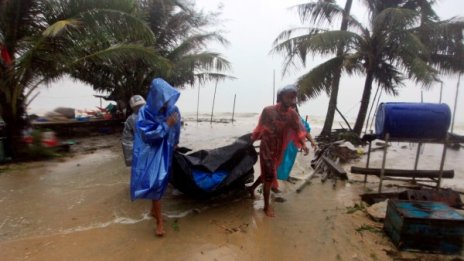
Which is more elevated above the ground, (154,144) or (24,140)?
(154,144)

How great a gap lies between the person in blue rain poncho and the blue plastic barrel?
10.2 feet

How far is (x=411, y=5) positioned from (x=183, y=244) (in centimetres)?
1124

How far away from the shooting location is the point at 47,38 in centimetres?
600

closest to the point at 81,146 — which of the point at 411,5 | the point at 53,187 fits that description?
the point at 53,187

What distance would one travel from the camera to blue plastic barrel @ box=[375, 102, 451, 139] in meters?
4.24

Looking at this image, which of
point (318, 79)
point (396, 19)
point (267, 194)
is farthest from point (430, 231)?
point (318, 79)

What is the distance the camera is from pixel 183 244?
3129mm

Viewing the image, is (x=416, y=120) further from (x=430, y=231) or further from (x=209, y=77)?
(x=209, y=77)

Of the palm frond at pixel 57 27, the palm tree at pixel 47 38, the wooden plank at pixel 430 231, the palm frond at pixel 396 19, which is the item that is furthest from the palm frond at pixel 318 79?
the wooden plank at pixel 430 231

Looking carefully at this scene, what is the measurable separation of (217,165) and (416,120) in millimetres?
2920

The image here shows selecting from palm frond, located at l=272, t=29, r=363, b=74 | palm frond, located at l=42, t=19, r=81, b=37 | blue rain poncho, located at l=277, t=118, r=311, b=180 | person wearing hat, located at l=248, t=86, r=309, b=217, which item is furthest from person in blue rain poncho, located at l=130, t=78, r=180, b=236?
palm frond, located at l=272, t=29, r=363, b=74

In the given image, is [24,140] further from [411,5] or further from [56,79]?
[411,5]

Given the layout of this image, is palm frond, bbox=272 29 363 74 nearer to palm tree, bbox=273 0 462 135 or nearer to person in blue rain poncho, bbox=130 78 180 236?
palm tree, bbox=273 0 462 135

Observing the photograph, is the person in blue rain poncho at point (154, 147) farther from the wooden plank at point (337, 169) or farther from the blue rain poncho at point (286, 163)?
the wooden plank at point (337, 169)
